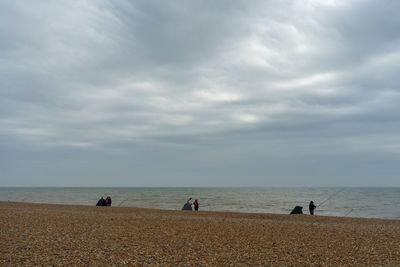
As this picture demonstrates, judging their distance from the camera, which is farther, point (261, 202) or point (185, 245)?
point (261, 202)

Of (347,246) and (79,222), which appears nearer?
(347,246)

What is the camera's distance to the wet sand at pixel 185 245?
9023mm

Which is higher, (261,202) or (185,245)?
(185,245)

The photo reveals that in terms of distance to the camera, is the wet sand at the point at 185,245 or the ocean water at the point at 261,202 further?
the ocean water at the point at 261,202

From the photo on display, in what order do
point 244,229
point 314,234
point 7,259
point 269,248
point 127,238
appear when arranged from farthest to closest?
point 244,229 → point 314,234 → point 127,238 → point 269,248 → point 7,259

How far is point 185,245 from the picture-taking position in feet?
35.8

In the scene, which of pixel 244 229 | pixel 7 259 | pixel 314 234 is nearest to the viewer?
pixel 7 259

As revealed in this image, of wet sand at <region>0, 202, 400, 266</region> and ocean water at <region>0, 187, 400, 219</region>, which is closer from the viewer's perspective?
wet sand at <region>0, 202, 400, 266</region>

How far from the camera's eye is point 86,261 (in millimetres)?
8711

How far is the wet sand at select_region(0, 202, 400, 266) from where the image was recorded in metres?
9.02

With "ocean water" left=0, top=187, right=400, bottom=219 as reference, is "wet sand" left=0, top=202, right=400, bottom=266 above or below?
above

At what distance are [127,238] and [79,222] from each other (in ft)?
16.4

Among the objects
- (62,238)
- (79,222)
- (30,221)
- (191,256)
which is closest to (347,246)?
(191,256)

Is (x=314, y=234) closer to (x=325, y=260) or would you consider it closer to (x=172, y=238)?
(x=325, y=260)
